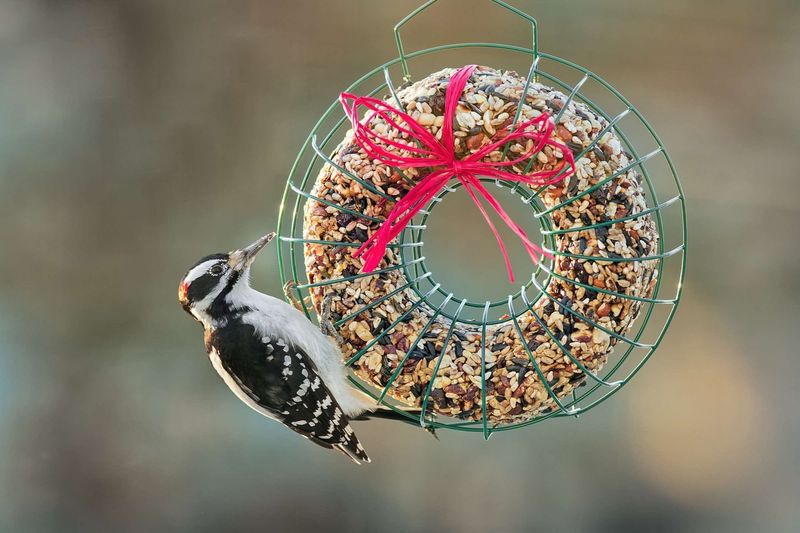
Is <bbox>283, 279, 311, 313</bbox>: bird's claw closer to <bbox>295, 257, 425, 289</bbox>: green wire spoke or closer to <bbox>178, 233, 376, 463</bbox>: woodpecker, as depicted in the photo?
<bbox>178, 233, 376, 463</bbox>: woodpecker

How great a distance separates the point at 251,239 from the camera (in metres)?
4.79

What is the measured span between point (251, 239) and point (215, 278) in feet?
7.60

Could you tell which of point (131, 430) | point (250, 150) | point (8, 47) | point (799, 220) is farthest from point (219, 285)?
point (799, 220)

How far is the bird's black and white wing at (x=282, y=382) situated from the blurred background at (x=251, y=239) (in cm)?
234

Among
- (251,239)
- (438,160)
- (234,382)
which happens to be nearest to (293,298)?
(234,382)

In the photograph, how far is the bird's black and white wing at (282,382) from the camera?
245 cm

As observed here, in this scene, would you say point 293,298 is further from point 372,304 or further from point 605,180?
point 605,180

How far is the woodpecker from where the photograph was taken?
2.44m

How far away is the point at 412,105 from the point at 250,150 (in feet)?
9.60

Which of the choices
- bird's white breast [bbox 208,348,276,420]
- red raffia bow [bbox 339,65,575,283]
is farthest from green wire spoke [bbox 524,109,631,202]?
bird's white breast [bbox 208,348,276,420]

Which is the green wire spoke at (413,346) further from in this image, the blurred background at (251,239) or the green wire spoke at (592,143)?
the blurred background at (251,239)

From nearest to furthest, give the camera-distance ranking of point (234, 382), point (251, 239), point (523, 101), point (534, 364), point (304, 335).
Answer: point (523, 101)
point (534, 364)
point (304, 335)
point (234, 382)
point (251, 239)

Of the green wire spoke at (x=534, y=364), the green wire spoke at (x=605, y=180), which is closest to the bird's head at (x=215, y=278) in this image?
the green wire spoke at (x=534, y=364)

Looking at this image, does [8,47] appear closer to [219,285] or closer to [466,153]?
[219,285]
